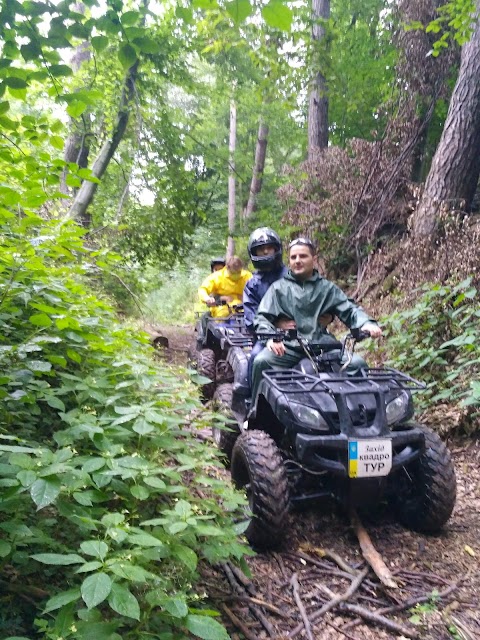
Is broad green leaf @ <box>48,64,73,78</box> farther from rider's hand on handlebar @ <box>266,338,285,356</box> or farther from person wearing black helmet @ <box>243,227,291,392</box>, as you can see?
person wearing black helmet @ <box>243,227,291,392</box>

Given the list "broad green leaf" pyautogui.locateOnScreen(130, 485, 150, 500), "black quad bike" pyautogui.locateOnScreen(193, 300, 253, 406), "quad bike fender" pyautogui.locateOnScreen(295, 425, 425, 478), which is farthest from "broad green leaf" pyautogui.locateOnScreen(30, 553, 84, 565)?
"black quad bike" pyautogui.locateOnScreen(193, 300, 253, 406)

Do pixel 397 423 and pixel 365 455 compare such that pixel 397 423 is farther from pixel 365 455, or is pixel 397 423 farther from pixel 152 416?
pixel 152 416

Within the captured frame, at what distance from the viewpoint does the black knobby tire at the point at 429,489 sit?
267 cm

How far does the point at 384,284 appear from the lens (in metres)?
6.63

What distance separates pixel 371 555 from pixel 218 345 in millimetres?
3845

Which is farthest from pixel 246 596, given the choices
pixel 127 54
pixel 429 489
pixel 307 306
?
pixel 127 54

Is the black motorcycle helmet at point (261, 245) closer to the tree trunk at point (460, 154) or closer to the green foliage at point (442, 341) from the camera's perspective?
the green foliage at point (442, 341)

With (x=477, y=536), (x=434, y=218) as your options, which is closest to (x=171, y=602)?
(x=477, y=536)

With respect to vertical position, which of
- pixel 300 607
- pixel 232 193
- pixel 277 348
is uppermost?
pixel 232 193

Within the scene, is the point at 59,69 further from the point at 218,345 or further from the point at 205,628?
the point at 218,345

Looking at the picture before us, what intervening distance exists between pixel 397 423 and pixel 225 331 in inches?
106

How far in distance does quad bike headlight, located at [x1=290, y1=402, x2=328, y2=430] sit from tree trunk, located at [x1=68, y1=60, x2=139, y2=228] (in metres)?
4.96

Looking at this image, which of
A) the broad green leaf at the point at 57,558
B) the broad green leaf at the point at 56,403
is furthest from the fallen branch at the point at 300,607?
the broad green leaf at the point at 56,403

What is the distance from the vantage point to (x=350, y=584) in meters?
2.43
